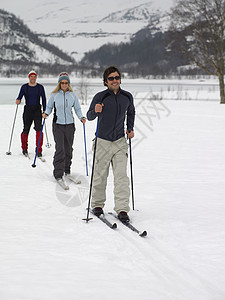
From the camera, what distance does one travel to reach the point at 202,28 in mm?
25203

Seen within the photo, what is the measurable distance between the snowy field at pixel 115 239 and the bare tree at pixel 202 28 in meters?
19.0

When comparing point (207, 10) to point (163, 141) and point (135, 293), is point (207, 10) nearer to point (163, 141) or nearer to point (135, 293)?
point (163, 141)

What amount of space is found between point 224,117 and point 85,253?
53.5ft

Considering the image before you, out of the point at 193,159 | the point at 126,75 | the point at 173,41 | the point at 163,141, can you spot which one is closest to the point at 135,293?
the point at 193,159

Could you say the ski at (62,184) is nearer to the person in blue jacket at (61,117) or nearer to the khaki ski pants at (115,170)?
the person in blue jacket at (61,117)

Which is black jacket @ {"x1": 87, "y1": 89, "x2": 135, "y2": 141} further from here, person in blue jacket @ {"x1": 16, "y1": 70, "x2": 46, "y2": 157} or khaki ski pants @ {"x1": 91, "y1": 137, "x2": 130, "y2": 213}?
person in blue jacket @ {"x1": 16, "y1": 70, "x2": 46, "y2": 157}

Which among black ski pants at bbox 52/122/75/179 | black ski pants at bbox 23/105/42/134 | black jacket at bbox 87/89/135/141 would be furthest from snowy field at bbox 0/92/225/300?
black jacket at bbox 87/89/135/141

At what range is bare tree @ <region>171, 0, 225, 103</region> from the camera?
2480 cm

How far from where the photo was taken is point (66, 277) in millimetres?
3076

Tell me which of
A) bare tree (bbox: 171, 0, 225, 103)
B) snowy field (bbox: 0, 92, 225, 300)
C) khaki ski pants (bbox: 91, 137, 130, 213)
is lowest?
snowy field (bbox: 0, 92, 225, 300)

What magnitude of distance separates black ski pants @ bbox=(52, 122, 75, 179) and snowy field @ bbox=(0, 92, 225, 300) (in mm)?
327

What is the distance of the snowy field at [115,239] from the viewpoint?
2954 mm

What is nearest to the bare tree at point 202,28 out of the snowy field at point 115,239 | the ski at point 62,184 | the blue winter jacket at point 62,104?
the snowy field at point 115,239

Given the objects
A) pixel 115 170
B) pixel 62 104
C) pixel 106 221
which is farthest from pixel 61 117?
pixel 106 221
